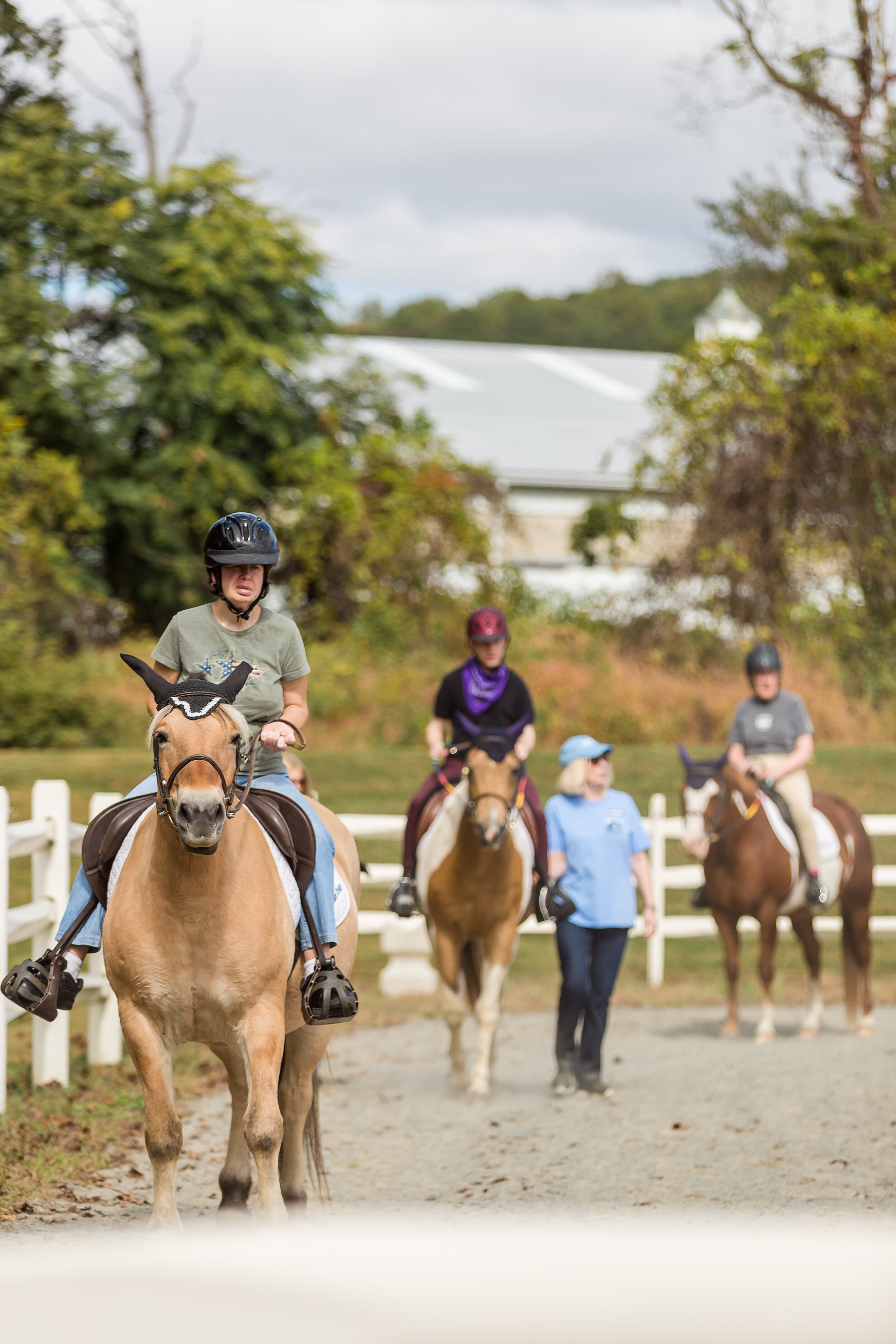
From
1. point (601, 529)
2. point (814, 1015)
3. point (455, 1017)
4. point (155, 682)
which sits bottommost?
point (814, 1015)

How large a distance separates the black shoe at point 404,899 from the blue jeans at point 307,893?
3.56 m

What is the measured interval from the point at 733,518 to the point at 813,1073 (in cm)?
1540

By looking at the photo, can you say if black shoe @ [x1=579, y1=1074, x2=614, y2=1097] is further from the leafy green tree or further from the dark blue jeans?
the leafy green tree

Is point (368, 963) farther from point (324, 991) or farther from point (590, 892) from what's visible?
point (324, 991)

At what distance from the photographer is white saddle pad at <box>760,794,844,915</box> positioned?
10844mm

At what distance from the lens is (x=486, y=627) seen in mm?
9117

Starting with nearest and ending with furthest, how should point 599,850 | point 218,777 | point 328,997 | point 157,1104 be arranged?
point 218,777
point 157,1104
point 328,997
point 599,850

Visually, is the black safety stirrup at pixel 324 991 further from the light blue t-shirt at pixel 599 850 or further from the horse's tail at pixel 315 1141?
the light blue t-shirt at pixel 599 850

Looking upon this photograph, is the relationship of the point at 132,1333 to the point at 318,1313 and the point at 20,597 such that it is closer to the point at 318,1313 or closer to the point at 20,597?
the point at 318,1313

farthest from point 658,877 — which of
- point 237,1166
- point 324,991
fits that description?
point 324,991

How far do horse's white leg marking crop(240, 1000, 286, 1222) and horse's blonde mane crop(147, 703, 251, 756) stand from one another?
0.90 m

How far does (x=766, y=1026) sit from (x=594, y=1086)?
2.29 meters

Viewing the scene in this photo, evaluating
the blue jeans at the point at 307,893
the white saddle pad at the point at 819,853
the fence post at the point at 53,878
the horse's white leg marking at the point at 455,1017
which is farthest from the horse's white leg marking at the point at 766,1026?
the blue jeans at the point at 307,893

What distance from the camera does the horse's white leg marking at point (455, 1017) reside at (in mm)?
9273
